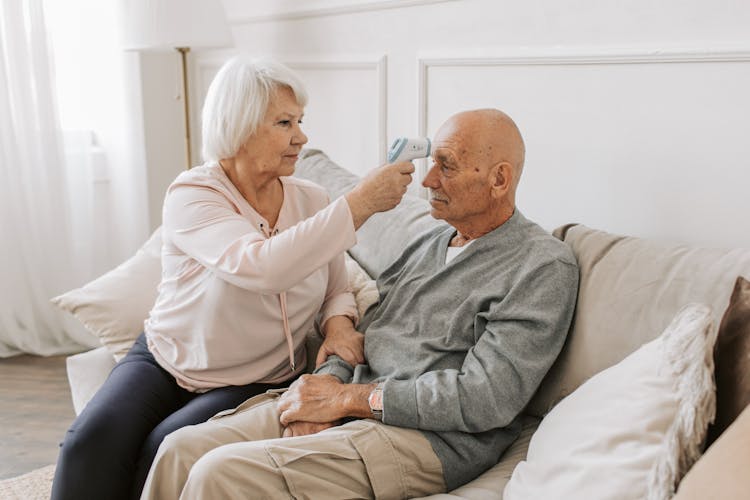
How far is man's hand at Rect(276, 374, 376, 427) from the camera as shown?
1487 millimetres

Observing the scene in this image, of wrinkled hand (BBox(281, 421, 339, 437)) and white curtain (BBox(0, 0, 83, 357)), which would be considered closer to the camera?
wrinkled hand (BBox(281, 421, 339, 437))

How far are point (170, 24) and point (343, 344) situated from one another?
5.56 feet

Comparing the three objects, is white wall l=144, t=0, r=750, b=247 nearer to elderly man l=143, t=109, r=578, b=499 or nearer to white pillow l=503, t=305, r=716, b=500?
elderly man l=143, t=109, r=578, b=499

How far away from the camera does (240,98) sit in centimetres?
177

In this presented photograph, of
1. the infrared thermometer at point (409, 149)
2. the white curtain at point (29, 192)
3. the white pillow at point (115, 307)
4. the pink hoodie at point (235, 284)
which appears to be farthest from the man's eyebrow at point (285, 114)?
the white curtain at point (29, 192)

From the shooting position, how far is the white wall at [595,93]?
1.56 metres

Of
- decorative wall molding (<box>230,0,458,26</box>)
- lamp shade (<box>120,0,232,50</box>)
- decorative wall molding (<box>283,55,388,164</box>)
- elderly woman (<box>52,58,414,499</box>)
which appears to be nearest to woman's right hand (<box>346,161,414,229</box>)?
elderly woman (<box>52,58,414,499</box>)

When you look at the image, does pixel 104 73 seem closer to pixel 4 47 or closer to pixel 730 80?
pixel 4 47

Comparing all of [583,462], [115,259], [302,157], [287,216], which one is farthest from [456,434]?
[115,259]

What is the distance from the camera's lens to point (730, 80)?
5.02ft

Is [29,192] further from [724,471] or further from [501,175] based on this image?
[724,471]

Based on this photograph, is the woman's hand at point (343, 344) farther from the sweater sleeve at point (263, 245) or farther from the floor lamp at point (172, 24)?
the floor lamp at point (172, 24)

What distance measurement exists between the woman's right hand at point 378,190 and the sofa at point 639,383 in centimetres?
25

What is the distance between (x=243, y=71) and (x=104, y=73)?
6.57 feet
